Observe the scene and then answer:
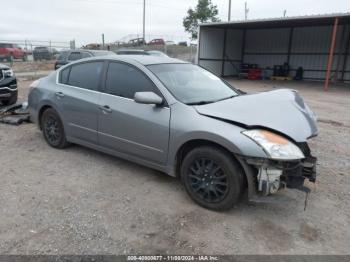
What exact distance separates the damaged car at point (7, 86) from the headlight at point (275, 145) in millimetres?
6627

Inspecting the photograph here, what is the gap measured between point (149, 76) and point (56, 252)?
86.5 inches

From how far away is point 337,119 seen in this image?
8242 millimetres

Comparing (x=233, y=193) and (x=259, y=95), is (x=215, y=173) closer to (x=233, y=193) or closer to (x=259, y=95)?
(x=233, y=193)

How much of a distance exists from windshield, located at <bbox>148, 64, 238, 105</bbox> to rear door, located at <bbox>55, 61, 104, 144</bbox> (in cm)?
99

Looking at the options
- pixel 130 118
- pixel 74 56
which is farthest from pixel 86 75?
pixel 74 56

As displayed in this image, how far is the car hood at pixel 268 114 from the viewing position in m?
3.08

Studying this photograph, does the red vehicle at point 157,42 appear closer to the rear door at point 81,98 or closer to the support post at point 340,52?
the support post at point 340,52

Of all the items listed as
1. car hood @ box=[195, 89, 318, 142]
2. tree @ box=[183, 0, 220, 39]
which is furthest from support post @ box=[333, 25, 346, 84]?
tree @ box=[183, 0, 220, 39]

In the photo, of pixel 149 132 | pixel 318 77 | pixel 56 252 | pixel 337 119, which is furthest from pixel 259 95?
pixel 318 77

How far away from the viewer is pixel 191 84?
404 centimetres

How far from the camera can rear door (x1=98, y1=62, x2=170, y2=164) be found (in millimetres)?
3629

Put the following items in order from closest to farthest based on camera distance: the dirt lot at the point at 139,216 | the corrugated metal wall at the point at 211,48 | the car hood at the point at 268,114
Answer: the dirt lot at the point at 139,216 → the car hood at the point at 268,114 → the corrugated metal wall at the point at 211,48

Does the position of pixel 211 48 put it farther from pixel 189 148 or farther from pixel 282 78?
pixel 189 148

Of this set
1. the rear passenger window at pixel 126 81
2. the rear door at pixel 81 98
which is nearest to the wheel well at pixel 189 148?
the rear passenger window at pixel 126 81
